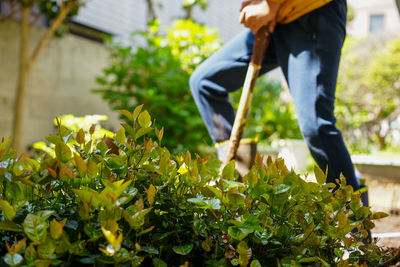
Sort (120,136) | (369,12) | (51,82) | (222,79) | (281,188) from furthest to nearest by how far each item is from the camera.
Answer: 1. (369,12)
2. (51,82)
3. (222,79)
4. (120,136)
5. (281,188)

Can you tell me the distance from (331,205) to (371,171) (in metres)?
6.28

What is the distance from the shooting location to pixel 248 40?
2053mm

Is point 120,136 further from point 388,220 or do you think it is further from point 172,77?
point 172,77

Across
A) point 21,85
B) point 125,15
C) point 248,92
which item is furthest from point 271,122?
point 248,92

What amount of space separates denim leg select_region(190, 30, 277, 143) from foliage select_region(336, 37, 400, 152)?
11.9 m

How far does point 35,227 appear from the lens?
0.68 m

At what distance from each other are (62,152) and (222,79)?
54.9 inches

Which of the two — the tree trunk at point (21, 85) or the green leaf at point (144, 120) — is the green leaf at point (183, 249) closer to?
the green leaf at point (144, 120)

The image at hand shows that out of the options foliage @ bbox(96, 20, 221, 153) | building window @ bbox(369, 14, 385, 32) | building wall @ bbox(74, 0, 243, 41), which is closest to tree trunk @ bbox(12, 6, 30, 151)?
foliage @ bbox(96, 20, 221, 153)

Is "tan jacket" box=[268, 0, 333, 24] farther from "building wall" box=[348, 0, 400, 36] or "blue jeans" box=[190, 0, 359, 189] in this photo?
"building wall" box=[348, 0, 400, 36]

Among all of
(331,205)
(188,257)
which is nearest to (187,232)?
(188,257)

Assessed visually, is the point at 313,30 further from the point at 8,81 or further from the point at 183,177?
the point at 8,81

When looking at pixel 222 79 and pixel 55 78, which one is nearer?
pixel 222 79

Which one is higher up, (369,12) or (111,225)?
(111,225)
